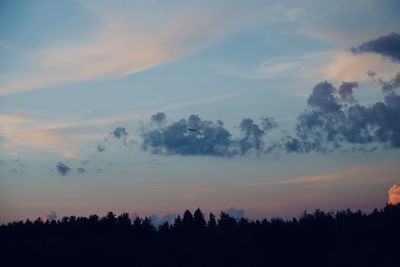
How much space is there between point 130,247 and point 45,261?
83.8 feet

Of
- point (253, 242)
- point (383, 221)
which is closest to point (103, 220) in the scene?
point (253, 242)

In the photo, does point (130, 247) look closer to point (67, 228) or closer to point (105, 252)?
point (105, 252)

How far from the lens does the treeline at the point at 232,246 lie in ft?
485

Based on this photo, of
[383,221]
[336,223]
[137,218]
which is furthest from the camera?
[137,218]

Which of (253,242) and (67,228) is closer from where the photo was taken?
(253,242)

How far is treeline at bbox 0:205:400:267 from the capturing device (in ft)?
485

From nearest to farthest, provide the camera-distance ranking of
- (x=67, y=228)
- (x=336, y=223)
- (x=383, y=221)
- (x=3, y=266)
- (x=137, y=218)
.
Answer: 1. (x=3, y=266)
2. (x=383, y=221)
3. (x=336, y=223)
4. (x=67, y=228)
5. (x=137, y=218)

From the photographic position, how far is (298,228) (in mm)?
160875

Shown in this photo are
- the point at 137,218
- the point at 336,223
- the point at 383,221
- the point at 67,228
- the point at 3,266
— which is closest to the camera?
the point at 3,266

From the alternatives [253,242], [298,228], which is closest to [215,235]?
[253,242]

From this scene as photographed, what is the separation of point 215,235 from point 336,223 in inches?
1597

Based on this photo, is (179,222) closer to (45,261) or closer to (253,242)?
(253,242)

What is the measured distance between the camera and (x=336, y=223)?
554 ft

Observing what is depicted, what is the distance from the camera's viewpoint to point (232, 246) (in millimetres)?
156750
